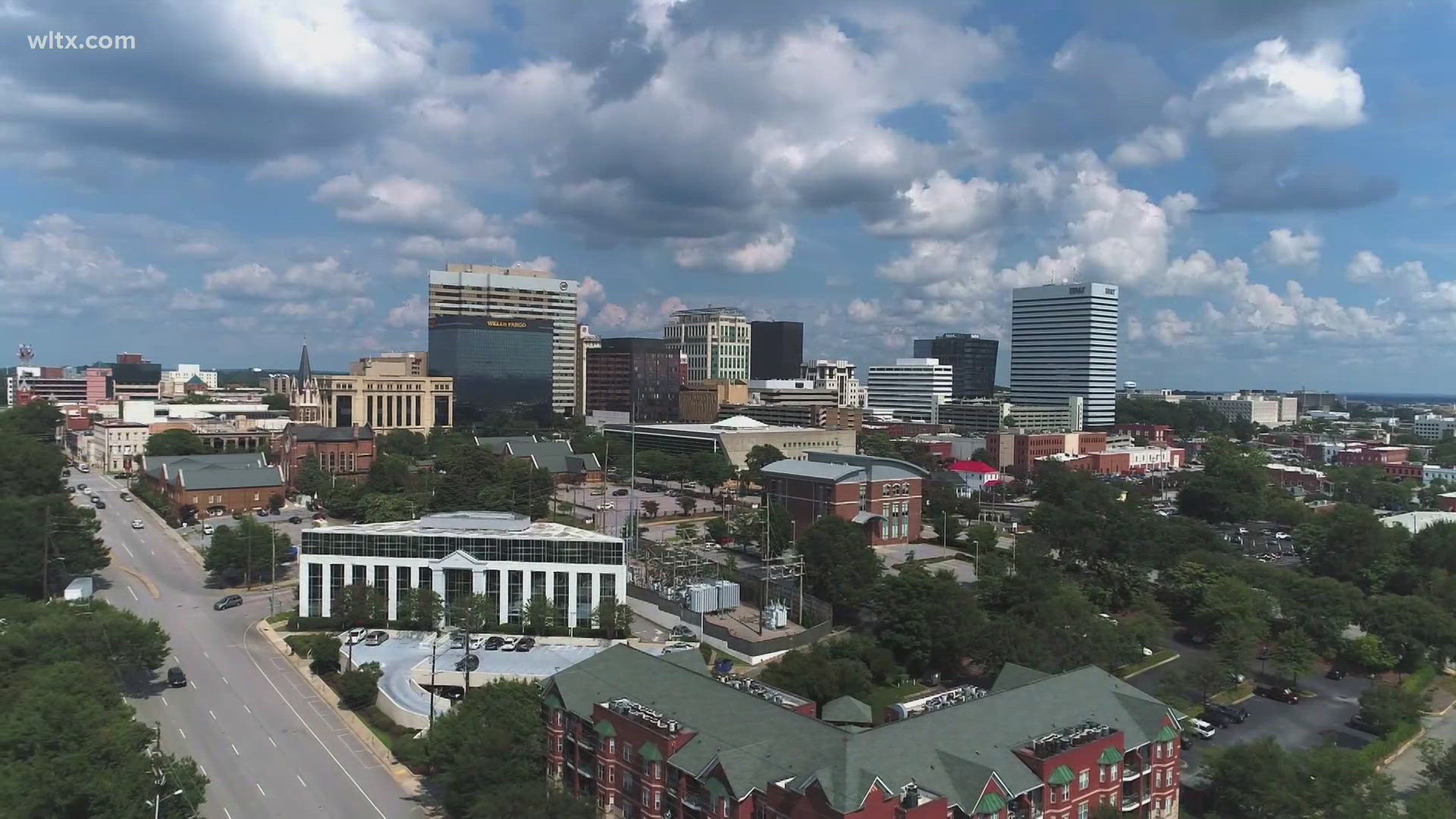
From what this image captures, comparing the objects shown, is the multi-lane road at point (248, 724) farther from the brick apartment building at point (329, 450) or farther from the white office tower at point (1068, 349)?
the white office tower at point (1068, 349)

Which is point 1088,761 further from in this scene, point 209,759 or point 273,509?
point 273,509

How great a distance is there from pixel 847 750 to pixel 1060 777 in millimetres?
7054

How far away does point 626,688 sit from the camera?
31719mm

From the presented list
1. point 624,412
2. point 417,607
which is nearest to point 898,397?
point 624,412

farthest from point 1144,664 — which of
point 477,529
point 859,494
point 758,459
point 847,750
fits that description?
point 758,459

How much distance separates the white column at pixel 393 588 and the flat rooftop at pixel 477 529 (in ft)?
6.47

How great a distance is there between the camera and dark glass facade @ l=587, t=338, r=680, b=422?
15938cm

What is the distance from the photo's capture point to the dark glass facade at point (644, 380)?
15938 cm

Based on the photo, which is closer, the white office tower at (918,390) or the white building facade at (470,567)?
the white building facade at (470,567)

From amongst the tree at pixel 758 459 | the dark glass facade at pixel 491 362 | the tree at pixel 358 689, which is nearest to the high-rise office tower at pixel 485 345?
the dark glass facade at pixel 491 362

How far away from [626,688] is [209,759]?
15.5 metres

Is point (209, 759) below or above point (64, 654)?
below

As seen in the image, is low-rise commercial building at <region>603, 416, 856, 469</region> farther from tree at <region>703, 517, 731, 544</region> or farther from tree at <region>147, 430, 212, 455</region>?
tree at <region>147, 430, 212, 455</region>

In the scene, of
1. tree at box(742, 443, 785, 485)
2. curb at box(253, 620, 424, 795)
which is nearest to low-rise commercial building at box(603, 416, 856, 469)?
tree at box(742, 443, 785, 485)
